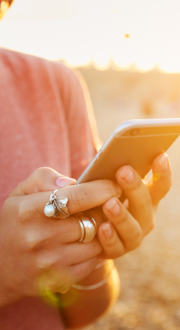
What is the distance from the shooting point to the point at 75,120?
1.58 metres

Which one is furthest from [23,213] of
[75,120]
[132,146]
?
[75,120]

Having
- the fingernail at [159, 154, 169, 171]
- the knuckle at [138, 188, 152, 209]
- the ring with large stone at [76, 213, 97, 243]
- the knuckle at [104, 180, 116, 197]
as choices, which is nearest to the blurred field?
the fingernail at [159, 154, 169, 171]

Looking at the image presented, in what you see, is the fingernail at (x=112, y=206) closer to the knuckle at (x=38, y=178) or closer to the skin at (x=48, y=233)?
the skin at (x=48, y=233)

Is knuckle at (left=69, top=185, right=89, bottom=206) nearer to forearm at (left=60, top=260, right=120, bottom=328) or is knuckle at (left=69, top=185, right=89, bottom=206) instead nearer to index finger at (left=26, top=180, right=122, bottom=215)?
index finger at (left=26, top=180, right=122, bottom=215)

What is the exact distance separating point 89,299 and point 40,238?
657 mm

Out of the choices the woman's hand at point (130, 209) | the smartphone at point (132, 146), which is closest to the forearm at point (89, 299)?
the woman's hand at point (130, 209)

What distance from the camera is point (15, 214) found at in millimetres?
855

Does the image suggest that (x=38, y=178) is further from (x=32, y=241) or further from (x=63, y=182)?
(x=32, y=241)


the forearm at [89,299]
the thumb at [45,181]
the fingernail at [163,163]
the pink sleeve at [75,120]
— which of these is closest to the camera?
the thumb at [45,181]

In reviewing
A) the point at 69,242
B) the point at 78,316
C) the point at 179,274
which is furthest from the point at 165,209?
the point at 69,242

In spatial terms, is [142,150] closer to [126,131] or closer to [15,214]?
[126,131]

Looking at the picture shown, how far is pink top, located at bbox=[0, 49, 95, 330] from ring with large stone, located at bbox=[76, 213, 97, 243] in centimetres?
45

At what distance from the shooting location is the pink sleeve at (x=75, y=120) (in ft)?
4.99

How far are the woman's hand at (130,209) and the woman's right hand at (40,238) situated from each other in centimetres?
5
